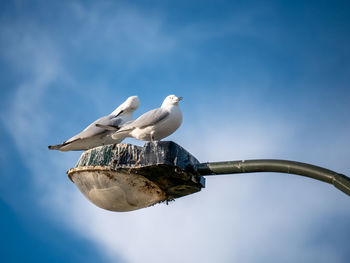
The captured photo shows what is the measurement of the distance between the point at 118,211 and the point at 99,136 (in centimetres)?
233

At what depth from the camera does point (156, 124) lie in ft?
20.8

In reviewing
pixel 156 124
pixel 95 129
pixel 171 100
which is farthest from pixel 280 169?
pixel 95 129

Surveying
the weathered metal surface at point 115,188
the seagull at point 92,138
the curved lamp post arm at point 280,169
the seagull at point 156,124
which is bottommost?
the curved lamp post arm at point 280,169

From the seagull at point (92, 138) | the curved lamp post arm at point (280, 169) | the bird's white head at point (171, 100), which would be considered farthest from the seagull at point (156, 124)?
the curved lamp post arm at point (280, 169)

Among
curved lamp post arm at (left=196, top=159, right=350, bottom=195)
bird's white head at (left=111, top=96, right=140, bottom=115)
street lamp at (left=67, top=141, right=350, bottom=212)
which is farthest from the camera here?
bird's white head at (left=111, top=96, right=140, bottom=115)

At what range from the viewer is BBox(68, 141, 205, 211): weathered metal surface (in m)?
4.91

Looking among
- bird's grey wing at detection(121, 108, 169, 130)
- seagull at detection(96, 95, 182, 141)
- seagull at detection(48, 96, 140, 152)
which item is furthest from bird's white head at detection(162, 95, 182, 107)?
seagull at detection(48, 96, 140, 152)

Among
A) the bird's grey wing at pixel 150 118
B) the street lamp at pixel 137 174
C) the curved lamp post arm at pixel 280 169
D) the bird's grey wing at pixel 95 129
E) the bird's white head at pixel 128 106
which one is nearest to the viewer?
the curved lamp post arm at pixel 280 169

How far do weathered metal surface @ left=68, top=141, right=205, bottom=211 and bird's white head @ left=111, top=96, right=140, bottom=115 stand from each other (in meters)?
3.16

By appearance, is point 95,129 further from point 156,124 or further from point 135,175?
point 135,175

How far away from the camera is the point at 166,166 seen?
485 cm

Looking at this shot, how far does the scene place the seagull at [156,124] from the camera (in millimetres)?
6336

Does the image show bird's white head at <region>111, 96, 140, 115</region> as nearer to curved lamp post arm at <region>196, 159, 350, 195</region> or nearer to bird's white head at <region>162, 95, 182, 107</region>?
bird's white head at <region>162, 95, 182, 107</region>

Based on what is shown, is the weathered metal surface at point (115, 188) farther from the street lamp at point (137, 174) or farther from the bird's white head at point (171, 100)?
the bird's white head at point (171, 100)
